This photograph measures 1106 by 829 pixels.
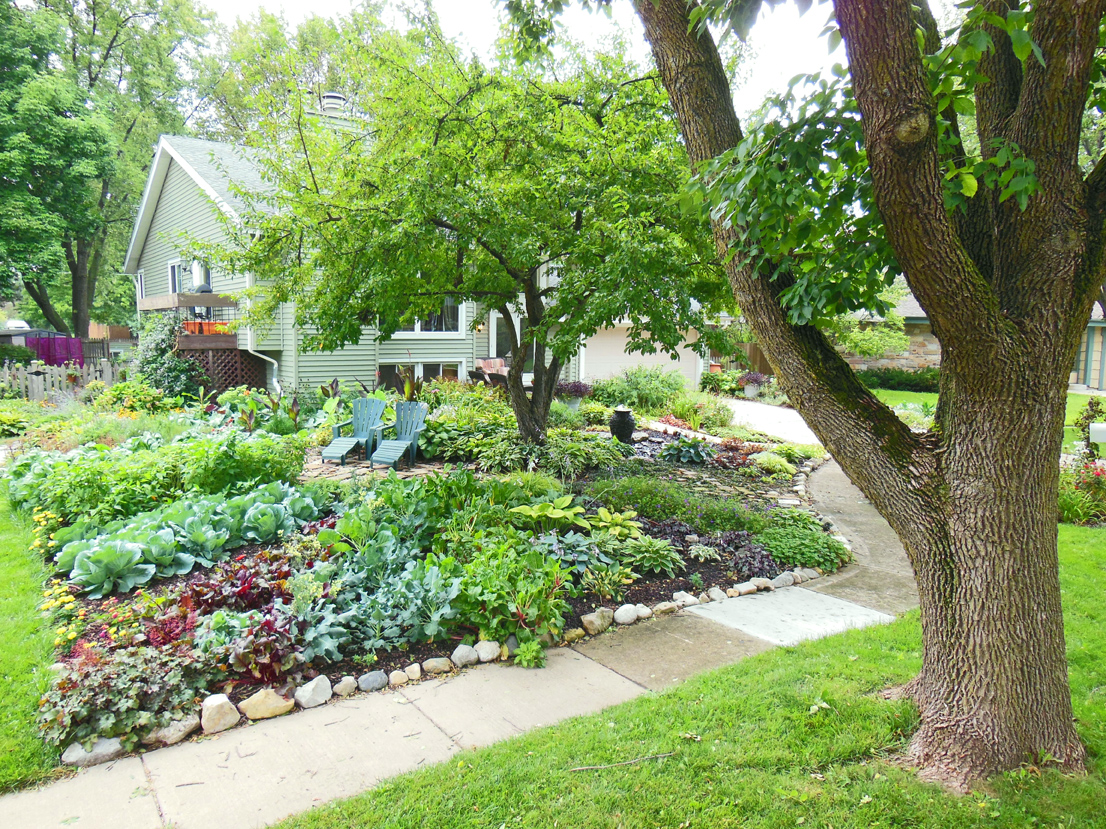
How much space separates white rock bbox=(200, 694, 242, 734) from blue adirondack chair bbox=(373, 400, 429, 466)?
5.05 meters

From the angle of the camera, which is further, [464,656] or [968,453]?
[464,656]

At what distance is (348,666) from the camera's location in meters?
3.82

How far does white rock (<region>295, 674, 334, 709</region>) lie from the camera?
3492mm

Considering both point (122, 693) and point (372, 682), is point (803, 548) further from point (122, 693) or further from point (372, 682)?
point (122, 693)

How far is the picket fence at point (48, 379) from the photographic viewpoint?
1242cm

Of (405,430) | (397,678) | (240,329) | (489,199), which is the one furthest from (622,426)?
(240,329)

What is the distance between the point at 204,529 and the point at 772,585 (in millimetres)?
4407

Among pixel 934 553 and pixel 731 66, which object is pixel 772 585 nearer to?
pixel 934 553

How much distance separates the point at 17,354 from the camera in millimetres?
18984

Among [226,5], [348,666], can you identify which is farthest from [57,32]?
[348,666]

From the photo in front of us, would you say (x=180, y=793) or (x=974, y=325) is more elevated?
(x=974, y=325)

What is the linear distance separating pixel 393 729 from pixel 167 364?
12.6 m

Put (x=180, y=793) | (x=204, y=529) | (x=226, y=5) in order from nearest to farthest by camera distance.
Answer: (x=180, y=793) → (x=204, y=529) → (x=226, y=5)

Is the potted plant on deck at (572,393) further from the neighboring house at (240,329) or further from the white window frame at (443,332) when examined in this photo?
the white window frame at (443,332)
